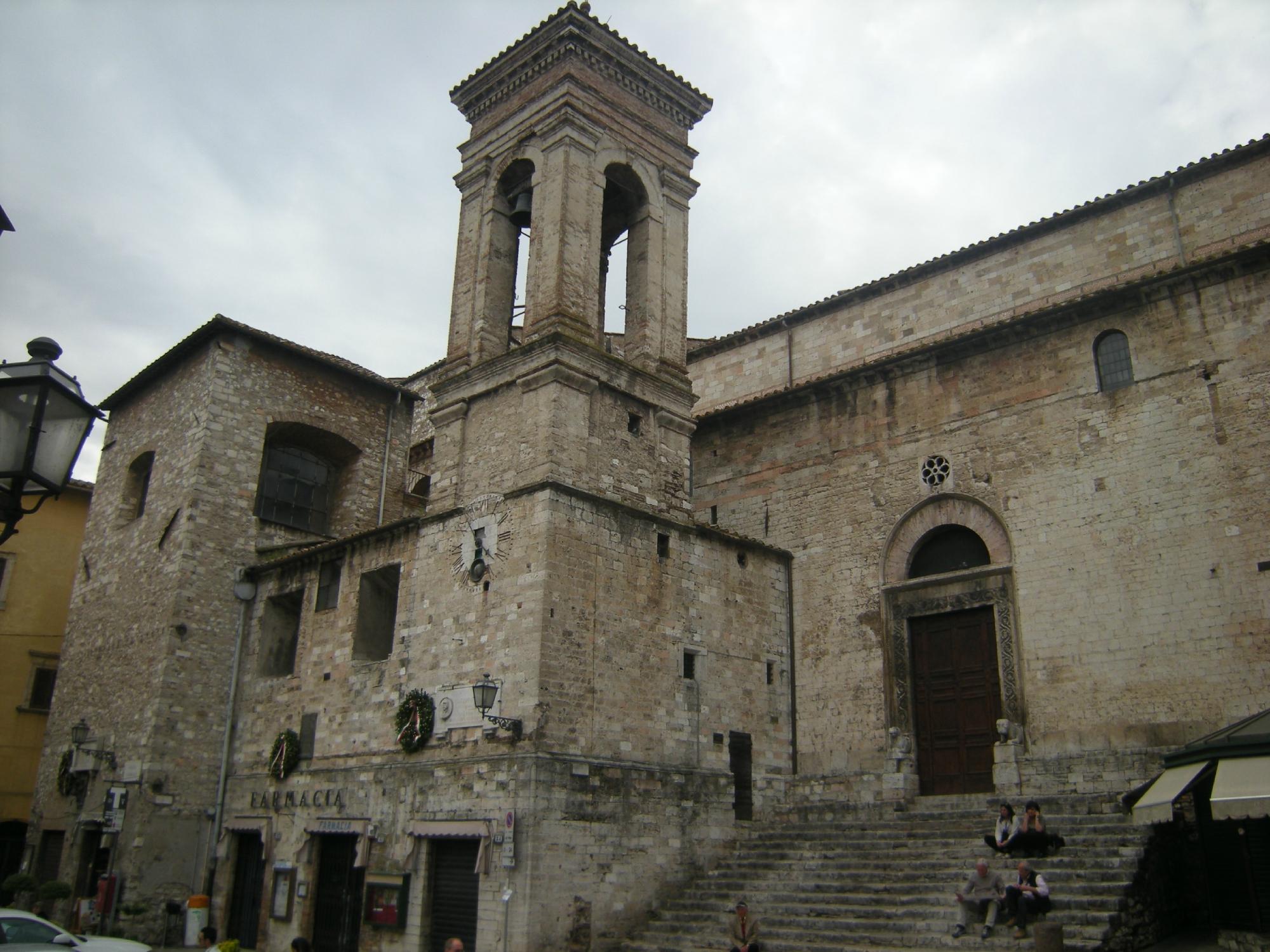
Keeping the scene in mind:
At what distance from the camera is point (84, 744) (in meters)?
20.4

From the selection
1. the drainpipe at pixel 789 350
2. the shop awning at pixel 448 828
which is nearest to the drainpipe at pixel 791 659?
the drainpipe at pixel 789 350

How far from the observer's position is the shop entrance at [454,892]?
14.2m

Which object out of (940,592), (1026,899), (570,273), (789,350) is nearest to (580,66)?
(570,273)

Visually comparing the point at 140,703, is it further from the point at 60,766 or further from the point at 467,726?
the point at 467,726

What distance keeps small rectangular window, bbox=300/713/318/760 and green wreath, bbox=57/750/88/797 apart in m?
5.16

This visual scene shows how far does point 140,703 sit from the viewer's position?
19.6m

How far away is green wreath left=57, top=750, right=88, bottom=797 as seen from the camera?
20312 millimetres

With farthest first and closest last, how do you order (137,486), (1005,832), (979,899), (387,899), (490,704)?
1. (137,486)
2. (387,899)
3. (490,704)
4. (1005,832)
5. (979,899)

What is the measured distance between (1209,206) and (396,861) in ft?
54.0

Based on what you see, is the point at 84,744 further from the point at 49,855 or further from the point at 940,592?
the point at 940,592

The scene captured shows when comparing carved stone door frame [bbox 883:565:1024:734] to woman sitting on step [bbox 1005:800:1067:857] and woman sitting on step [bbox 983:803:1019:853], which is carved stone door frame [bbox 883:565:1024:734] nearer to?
woman sitting on step [bbox 983:803:1019:853]

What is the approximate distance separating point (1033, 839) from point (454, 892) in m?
7.57

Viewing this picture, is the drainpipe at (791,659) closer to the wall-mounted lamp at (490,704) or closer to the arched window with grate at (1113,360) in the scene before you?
the wall-mounted lamp at (490,704)

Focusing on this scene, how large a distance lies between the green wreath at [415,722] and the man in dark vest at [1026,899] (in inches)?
325
